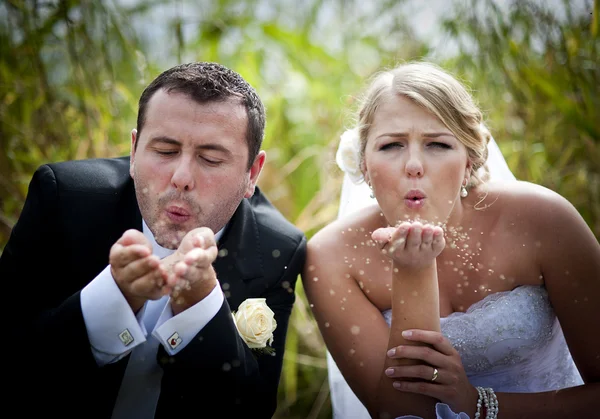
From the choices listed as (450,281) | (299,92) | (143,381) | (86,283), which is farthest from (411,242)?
(299,92)

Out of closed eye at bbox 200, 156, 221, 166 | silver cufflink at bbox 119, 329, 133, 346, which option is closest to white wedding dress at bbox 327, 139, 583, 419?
closed eye at bbox 200, 156, 221, 166

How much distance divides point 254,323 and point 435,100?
125 centimetres

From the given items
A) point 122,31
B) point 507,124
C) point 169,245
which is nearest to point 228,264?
point 169,245

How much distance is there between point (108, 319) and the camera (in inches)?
75.2

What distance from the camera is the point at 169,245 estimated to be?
7.11ft

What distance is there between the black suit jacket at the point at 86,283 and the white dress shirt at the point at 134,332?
0.13 ft

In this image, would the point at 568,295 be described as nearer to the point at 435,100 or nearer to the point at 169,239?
the point at 435,100

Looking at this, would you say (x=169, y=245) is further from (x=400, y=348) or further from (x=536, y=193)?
(x=536, y=193)

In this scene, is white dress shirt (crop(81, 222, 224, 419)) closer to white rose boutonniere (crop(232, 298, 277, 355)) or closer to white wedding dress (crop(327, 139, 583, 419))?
white rose boutonniere (crop(232, 298, 277, 355))

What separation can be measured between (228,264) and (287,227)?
1.38 ft

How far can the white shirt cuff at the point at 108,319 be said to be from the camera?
187 centimetres

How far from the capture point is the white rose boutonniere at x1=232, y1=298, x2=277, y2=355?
226 centimetres

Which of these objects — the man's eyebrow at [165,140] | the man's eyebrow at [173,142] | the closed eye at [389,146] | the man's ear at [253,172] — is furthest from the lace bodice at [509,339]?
the man's eyebrow at [165,140]

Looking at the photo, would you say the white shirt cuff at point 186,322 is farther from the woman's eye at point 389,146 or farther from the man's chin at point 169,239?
the woman's eye at point 389,146
